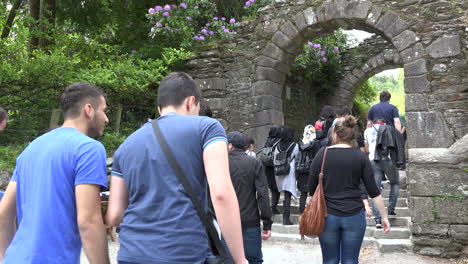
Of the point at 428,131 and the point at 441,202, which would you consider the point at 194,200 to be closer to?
the point at 441,202

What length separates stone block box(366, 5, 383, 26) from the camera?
8133 millimetres

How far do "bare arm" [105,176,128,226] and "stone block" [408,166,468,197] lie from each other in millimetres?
4287

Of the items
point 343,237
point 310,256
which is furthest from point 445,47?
point 343,237

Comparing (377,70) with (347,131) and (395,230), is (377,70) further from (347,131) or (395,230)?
(347,131)

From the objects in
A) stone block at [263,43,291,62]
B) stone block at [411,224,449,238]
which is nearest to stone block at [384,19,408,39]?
stone block at [263,43,291,62]

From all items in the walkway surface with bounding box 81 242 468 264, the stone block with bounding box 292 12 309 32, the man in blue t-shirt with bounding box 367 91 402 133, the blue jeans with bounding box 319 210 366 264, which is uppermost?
the stone block with bounding box 292 12 309 32

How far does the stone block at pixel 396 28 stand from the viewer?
793 centimetres

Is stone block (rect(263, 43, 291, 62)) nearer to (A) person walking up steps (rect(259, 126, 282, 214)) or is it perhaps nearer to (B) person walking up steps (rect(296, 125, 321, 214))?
(A) person walking up steps (rect(259, 126, 282, 214))

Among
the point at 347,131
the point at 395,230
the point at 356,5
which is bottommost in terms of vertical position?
the point at 395,230

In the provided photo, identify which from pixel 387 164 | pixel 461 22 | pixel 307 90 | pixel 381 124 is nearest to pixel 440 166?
pixel 387 164

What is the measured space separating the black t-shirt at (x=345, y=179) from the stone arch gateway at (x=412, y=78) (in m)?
2.31

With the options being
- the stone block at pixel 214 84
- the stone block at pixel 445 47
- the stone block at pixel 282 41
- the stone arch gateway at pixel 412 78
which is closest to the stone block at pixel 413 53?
the stone arch gateway at pixel 412 78

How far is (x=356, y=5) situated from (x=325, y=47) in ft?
10.8

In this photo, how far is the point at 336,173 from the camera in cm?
345
